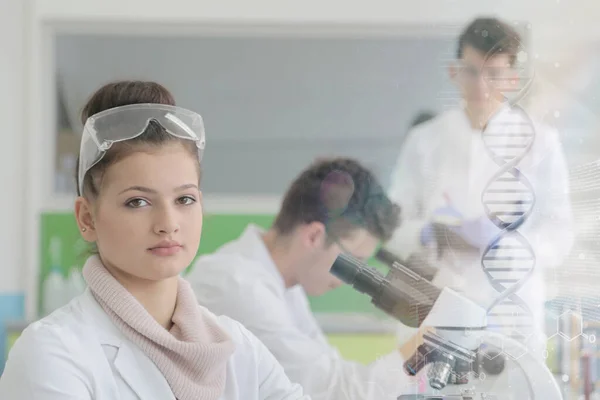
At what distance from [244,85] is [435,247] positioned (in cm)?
187

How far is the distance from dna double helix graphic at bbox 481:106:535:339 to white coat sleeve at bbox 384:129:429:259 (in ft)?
0.35

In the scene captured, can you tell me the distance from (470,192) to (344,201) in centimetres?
25

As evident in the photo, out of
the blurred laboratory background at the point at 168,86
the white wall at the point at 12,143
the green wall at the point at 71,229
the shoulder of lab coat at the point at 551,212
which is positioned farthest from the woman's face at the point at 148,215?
Result: the white wall at the point at 12,143

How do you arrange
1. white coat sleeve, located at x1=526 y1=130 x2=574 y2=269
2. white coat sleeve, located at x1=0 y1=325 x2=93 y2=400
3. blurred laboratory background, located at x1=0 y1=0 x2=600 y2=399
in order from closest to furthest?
white coat sleeve, located at x1=0 y1=325 x2=93 y2=400, white coat sleeve, located at x1=526 y1=130 x2=574 y2=269, blurred laboratory background, located at x1=0 y1=0 x2=600 y2=399

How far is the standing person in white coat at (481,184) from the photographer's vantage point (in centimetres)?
100

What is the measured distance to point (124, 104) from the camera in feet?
3.32

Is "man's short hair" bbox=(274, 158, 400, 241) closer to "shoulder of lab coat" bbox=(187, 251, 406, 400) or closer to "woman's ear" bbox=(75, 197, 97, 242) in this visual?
"shoulder of lab coat" bbox=(187, 251, 406, 400)

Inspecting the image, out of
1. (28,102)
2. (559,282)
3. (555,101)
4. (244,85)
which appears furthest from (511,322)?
(28,102)

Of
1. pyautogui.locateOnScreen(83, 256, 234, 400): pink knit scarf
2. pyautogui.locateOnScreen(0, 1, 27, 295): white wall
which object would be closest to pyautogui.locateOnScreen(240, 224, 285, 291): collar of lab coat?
pyautogui.locateOnScreen(83, 256, 234, 400): pink knit scarf

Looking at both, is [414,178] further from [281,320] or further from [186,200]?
[281,320]

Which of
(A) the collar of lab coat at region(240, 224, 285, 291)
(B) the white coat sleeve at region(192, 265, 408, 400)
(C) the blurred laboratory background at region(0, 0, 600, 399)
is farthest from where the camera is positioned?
(C) the blurred laboratory background at region(0, 0, 600, 399)

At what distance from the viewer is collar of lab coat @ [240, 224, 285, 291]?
1.50 meters

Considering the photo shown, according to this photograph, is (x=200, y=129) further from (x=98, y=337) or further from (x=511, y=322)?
(x=511, y=322)

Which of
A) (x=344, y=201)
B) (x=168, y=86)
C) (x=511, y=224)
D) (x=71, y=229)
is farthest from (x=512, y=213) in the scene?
(x=71, y=229)
